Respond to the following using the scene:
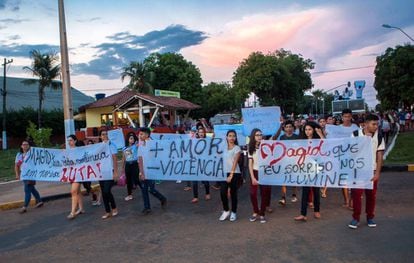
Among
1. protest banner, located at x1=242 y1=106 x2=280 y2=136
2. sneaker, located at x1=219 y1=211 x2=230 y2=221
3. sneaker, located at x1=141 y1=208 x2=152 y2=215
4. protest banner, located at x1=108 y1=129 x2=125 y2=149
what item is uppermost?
protest banner, located at x1=242 y1=106 x2=280 y2=136

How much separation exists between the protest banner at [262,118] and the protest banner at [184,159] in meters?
4.55

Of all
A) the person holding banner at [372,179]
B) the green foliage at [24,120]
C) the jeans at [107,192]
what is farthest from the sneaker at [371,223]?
the green foliage at [24,120]

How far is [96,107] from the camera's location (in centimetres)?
3334

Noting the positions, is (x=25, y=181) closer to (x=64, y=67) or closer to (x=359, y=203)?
(x=64, y=67)

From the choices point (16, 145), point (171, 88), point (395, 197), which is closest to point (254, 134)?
point (395, 197)

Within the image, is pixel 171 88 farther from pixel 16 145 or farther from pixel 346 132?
pixel 346 132

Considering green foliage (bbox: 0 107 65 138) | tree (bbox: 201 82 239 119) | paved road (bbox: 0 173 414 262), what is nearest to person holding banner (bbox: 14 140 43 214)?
paved road (bbox: 0 173 414 262)

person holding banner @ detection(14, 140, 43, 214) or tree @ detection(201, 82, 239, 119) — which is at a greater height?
tree @ detection(201, 82, 239, 119)

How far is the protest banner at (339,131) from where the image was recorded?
7.67 meters

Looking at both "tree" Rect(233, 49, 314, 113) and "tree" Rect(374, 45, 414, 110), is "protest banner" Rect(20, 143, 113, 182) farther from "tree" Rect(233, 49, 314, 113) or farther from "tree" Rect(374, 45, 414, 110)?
"tree" Rect(374, 45, 414, 110)

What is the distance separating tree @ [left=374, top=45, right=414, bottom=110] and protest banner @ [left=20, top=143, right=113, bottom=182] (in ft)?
133

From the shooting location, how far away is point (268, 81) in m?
46.2

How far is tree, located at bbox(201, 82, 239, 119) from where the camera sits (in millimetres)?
61281

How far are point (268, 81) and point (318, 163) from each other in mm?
40388
